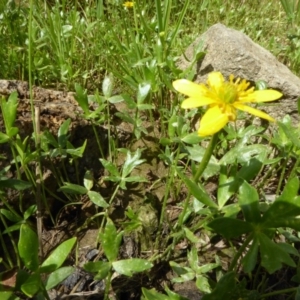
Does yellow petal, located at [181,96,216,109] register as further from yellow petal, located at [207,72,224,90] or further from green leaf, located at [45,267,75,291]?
green leaf, located at [45,267,75,291]

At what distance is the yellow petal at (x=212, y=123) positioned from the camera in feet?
3.10

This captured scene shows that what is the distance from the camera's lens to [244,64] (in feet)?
6.26

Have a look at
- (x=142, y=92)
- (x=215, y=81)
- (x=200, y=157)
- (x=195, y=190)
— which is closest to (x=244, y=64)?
(x=142, y=92)

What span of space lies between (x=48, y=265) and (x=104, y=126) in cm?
78

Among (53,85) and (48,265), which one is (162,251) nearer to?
(48,265)

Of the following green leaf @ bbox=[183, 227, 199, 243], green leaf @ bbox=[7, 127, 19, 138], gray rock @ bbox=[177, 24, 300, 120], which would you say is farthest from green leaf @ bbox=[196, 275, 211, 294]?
gray rock @ bbox=[177, 24, 300, 120]

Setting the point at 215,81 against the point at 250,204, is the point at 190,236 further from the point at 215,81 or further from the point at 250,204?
the point at 215,81

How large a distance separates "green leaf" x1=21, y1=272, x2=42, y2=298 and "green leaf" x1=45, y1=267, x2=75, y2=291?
0.04 metres

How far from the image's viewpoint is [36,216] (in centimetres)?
145

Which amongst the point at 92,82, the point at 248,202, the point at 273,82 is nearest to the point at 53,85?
the point at 92,82

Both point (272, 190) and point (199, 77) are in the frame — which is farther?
point (199, 77)

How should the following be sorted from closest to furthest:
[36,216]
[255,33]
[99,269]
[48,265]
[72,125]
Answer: [48,265], [99,269], [36,216], [72,125], [255,33]

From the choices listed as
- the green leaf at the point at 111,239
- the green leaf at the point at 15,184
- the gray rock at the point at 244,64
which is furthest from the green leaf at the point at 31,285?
the gray rock at the point at 244,64

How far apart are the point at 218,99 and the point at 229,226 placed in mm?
292
